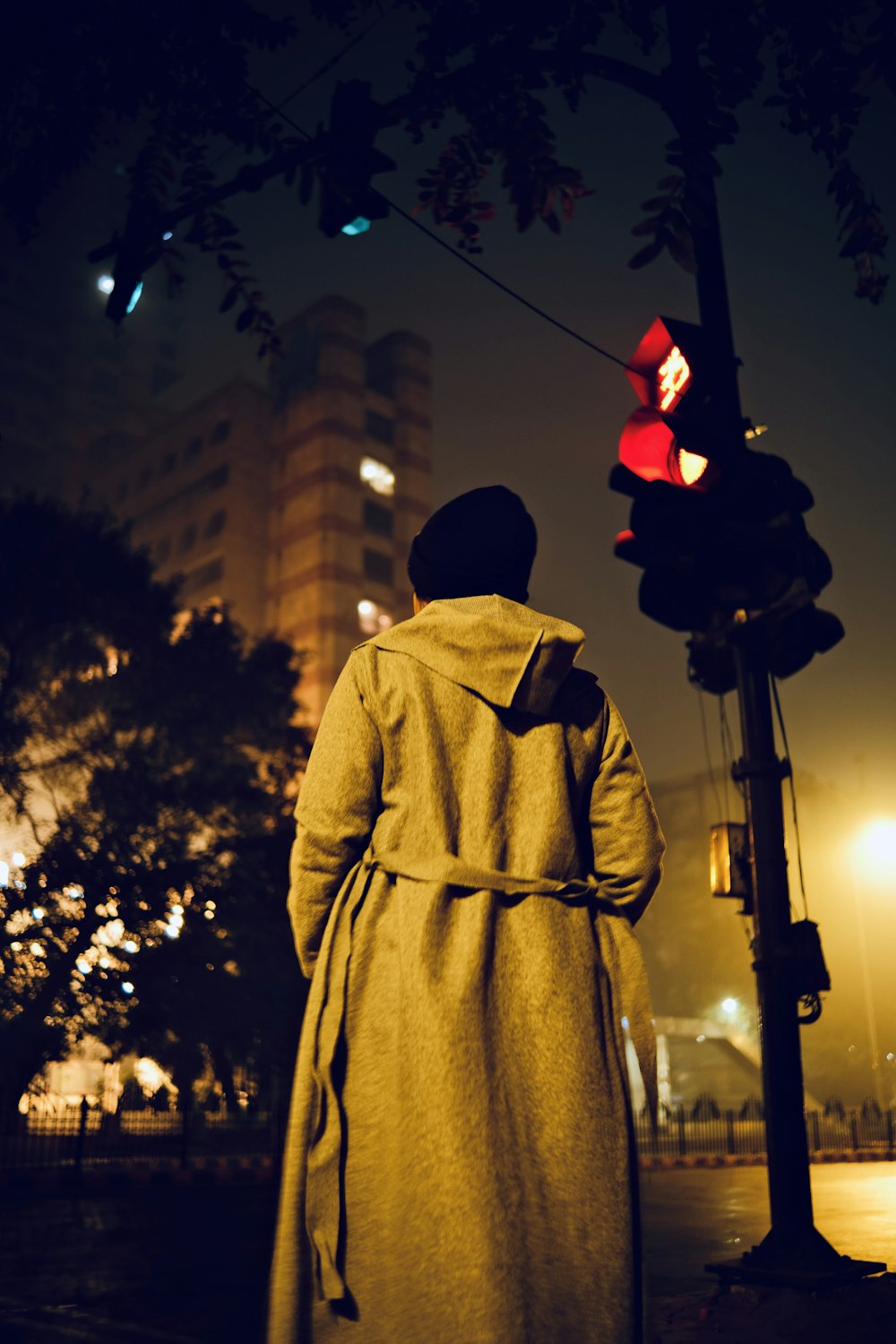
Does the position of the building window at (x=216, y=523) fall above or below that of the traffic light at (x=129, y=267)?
above

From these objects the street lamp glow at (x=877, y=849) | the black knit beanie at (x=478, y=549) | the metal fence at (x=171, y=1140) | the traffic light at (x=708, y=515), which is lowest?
the metal fence at (x=171, y=1140)

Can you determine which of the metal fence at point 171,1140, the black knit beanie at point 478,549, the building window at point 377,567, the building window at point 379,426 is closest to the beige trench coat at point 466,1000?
the black knit beanie at point 478,549

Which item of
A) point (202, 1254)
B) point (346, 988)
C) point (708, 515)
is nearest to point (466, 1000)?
point (346, 988)

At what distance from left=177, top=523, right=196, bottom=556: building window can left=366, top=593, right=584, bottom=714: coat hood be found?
6979cm

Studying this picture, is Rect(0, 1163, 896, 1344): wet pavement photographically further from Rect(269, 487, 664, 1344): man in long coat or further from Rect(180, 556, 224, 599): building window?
Rect(180, 556, 224, 599): building window

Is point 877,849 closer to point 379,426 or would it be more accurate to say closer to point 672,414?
point 672,414

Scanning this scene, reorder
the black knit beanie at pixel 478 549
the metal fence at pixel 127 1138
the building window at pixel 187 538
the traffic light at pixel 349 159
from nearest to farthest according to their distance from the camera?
1. the black knit beanie at pixel 478 549
2. the traffic light at pixel 349 159
3. the metal fence at pixel 127 1138
4. the building window at pixel 187 538

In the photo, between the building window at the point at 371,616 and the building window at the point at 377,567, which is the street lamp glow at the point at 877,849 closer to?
the building window at the point at 371,616

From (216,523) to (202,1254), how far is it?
203 feet

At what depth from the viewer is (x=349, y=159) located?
503 centimetres

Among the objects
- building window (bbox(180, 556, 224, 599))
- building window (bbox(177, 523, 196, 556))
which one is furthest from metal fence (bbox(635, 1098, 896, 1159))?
building window (bbox(177, 523, 196, 556))

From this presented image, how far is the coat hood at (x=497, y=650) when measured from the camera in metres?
2.48

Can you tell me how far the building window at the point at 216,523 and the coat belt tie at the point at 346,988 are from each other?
66.8 metres

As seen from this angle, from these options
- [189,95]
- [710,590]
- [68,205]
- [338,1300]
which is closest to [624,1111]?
[338,1300]
